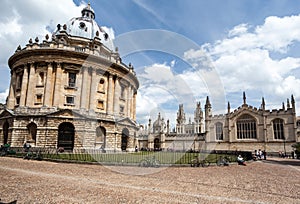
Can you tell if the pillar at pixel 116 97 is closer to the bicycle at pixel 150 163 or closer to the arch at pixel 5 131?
the arch at pixel 5 131

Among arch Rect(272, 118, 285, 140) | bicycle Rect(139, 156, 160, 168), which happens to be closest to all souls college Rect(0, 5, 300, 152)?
arch Rect(272, 118, 285, 140)

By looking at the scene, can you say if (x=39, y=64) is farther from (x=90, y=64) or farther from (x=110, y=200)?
(x=110, y=200)

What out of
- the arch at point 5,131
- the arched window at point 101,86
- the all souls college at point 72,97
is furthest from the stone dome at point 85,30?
the arch at point 5,131

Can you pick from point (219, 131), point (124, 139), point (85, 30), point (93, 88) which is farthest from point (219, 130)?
point (85, 30)

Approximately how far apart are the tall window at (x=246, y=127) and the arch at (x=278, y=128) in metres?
4.00

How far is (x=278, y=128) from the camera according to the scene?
44.0 meters

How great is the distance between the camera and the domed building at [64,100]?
27.5 metres

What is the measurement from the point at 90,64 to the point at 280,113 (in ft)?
134

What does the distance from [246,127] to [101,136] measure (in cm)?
3485

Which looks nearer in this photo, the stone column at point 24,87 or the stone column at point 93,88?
the stone column at point 24,87

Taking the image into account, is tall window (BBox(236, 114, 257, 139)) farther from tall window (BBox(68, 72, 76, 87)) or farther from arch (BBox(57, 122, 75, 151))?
tall window (BBox(68, 72, 76, 87))

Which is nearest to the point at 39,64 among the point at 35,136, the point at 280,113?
the point at 35,136

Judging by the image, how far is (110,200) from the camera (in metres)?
6.67

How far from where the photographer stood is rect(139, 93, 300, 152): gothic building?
139 ft
